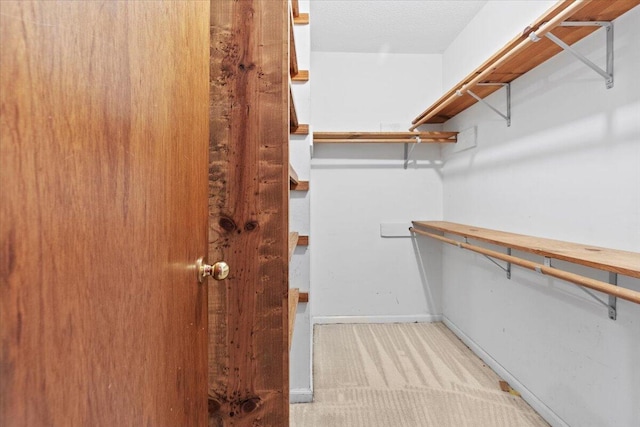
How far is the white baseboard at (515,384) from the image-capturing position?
5.20 ft

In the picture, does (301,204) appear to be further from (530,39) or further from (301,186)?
(530,39)

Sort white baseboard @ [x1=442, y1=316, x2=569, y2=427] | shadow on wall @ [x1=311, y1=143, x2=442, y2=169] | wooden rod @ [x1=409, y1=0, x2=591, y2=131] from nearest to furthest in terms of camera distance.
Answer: wooden rod @ [x1=409, y1=0, x2=591, y2=131] → white baseboard @ [x1=442, y1=316, x2=569, y2=427] → shadow on wall @ [x1=311, y1=143, x2=442, y2=169]

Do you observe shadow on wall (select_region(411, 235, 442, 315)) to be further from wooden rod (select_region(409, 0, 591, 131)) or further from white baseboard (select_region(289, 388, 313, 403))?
white baseboard (select_region(289, 388, 313, 403))

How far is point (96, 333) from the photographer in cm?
38

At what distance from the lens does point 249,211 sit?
91cm

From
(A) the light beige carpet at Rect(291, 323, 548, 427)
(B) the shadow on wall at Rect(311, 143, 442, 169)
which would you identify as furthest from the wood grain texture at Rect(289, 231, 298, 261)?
(B) the shadow on wall at Rect(311, 143, 442, 169)

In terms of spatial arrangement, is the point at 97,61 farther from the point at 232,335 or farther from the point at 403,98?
the point at 403,98

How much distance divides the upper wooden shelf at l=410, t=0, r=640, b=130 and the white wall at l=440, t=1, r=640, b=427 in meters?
0.05

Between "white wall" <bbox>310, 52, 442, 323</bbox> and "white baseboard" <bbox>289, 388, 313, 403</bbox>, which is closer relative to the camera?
"white baseboard" <bbox>289, 388, 313, 403</bbox>

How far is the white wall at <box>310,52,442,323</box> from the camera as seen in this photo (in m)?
2.88

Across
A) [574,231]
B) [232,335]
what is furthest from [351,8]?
[232,335]

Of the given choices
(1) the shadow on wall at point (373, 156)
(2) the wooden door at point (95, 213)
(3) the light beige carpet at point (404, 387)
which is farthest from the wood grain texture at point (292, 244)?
(1) the shadow on wall at point (373, 156)

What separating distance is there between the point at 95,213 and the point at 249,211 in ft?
1.77

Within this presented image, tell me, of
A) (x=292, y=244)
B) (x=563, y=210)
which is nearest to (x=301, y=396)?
(x=292, y=244)
